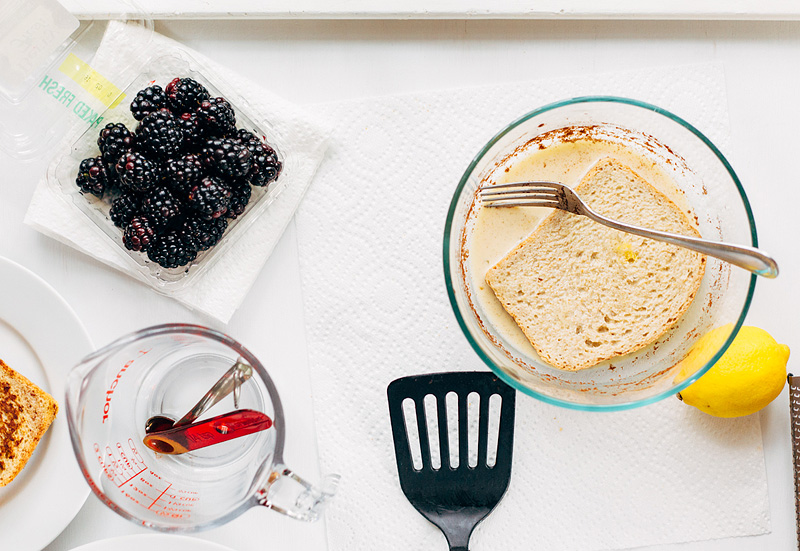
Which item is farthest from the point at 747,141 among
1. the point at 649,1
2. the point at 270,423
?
the point at 270,423

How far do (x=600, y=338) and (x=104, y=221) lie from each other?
0.76m

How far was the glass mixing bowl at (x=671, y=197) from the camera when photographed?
898 mm

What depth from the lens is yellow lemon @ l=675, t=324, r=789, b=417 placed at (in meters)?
0.96

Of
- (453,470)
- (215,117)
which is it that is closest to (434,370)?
(453,470)

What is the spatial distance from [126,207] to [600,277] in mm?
697

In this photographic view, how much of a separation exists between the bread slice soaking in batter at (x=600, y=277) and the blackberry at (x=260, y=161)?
0.35m

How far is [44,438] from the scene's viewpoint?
102cm

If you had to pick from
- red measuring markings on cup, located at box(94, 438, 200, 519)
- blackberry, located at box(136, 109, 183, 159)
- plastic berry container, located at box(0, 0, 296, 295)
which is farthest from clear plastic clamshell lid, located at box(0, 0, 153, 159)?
red measuring markings on cup, located at box(94, 438, 200, 519)

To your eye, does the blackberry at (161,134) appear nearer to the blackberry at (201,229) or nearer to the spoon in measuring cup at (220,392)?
the blackberry at (201,229)

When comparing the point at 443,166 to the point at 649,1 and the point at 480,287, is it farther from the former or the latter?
the point at 649,1

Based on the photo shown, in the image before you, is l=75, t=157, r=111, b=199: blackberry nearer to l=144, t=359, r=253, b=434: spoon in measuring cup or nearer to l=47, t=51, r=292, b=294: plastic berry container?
l=47, t=51, r=292, b=294: plastic berry container

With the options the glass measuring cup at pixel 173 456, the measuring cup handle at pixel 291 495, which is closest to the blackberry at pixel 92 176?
the glass measuring cup at pixel 173 456

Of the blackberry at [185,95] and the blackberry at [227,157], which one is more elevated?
the blackberry at [185,95]

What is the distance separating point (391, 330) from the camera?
1.06 m
